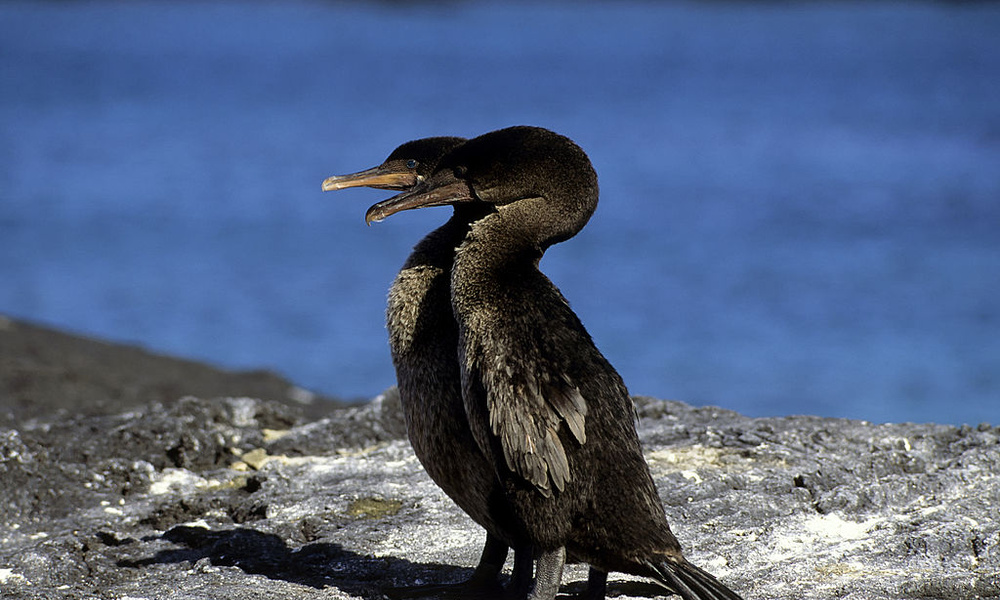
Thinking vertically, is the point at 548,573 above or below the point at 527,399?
below

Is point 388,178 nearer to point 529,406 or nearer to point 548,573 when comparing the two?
point 529,406

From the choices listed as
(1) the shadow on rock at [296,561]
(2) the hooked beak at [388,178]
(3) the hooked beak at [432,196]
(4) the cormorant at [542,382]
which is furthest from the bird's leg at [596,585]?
(2) the hooked beak at [388,178]

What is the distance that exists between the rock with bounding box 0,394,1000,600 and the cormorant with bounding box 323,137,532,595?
1.16 ft

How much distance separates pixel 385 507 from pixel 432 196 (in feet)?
5.18

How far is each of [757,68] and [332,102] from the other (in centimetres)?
1759

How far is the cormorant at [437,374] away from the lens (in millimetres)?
3898

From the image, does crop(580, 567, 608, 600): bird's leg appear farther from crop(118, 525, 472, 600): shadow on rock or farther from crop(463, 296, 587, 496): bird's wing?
crop(118, 525, 472, 600): shadow on rock

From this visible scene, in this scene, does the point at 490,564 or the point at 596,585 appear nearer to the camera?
the point at 596,585

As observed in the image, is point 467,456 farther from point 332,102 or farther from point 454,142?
point 332,102

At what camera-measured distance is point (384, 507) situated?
16.4 ft

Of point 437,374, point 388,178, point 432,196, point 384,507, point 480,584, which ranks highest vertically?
point 388,178

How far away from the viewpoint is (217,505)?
5199 mm

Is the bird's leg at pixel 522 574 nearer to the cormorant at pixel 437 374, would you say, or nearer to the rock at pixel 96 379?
the cormorant at pixel 437 374

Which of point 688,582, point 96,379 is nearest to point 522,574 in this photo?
point 688,582
